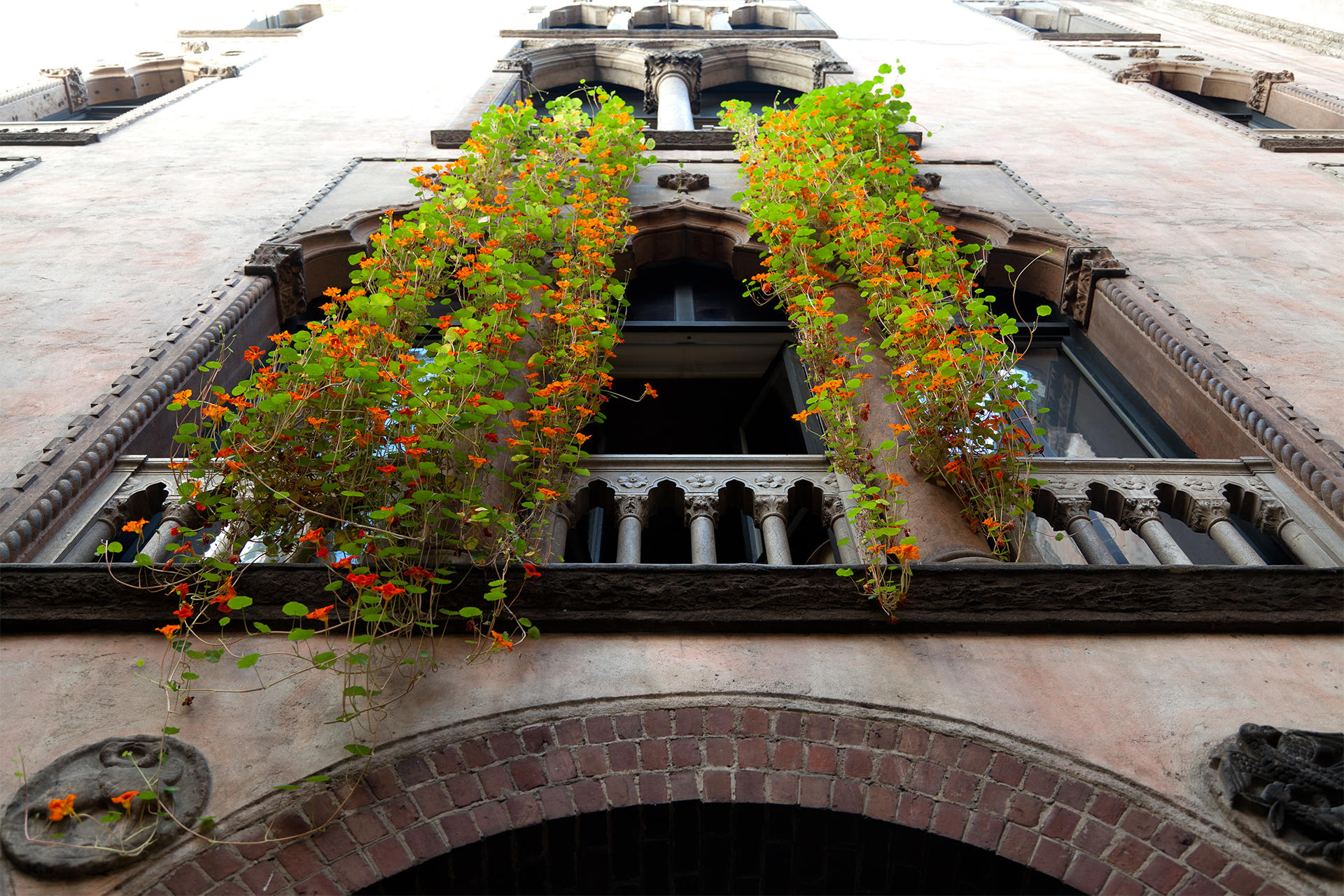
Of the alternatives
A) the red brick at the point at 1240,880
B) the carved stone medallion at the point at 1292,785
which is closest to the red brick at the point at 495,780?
the red brick at the point at 1240,880

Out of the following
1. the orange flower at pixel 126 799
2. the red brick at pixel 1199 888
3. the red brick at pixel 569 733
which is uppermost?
the orange flower at pixel 126 799

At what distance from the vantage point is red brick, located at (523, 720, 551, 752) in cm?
341

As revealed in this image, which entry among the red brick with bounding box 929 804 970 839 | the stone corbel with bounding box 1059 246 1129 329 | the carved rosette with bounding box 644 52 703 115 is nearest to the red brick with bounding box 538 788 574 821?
the red brick with bounding box 929 804 970 839

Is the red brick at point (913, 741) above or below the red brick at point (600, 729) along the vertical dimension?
below

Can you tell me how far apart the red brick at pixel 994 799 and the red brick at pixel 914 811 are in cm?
17

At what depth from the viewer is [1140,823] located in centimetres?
316

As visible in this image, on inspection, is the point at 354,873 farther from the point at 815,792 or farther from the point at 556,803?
the point at 815,792

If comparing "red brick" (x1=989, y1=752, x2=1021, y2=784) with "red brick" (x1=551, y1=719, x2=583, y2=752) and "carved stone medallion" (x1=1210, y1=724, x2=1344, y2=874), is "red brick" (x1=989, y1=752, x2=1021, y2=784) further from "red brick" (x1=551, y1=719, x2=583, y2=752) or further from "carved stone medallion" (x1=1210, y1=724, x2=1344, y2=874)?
"red brick" (x1=551, y1=719, x2=583, y2=752)

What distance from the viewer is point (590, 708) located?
3564 mm

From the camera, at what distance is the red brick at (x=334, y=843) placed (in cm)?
306

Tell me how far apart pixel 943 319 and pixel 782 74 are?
11.7 meters

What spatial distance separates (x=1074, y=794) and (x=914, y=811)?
0.56 meters

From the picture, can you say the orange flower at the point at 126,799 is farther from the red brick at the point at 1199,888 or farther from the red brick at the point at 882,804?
the red brick at the point at 1199,888

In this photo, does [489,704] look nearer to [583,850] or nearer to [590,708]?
[590,708]
